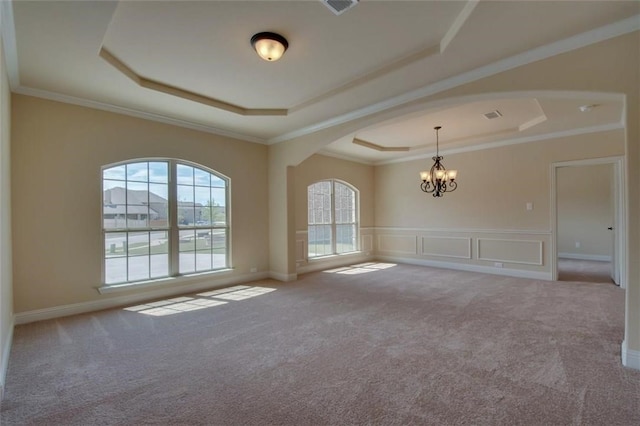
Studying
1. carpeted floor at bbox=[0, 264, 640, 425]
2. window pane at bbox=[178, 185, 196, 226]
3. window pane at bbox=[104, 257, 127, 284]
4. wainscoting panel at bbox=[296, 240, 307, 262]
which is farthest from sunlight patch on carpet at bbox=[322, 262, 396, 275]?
window pane at bbox=[104, 257, 127, 284]

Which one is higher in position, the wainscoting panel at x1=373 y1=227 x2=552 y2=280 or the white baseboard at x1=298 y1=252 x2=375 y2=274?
the wainscoting panel at x1=373 y1=227 x2=552 y2=280

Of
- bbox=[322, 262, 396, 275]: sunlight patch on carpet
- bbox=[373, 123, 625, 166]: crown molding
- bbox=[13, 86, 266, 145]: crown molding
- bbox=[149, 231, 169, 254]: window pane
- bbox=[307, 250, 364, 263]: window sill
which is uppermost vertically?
bbox=[13, 86, 266, 145]: crown molding

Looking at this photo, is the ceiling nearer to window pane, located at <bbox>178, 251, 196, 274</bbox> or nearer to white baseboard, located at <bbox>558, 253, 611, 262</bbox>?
window pane, located at <bbox>178, 251, 196, 274</bbox>

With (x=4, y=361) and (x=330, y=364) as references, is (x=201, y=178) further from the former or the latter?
(x=330, y=364)

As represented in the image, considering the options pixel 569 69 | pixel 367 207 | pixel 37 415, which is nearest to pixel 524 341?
pixel 569 69

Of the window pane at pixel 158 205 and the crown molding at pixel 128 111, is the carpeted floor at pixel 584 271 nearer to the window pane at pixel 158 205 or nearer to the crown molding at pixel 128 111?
the crown molding at pixel 128 111

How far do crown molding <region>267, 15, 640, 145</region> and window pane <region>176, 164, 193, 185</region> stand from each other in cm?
252

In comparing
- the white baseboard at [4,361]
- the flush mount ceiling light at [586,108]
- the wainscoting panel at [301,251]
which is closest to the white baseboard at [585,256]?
the flush mount ceiling light at [586,108]

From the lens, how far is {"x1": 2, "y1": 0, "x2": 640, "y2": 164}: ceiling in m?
2.28

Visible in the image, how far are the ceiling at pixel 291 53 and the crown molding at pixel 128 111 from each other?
0.7 inches

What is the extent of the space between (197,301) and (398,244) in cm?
524

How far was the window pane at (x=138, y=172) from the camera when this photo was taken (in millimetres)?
4336

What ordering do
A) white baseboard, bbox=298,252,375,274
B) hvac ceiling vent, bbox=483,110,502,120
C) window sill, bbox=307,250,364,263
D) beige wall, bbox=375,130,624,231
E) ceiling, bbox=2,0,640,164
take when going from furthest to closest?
window sill, bbox=307,250,364,263
white baseboard, bbox=298,252,375,274
beige wall, bbox=375,130,624,231
hvac ceiling vent, bbox=483,110,502,120
ceiling, bbox=2,0,640,164

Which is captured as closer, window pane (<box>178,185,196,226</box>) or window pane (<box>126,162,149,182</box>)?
window pane (<box>126,162,149,182</box>)
